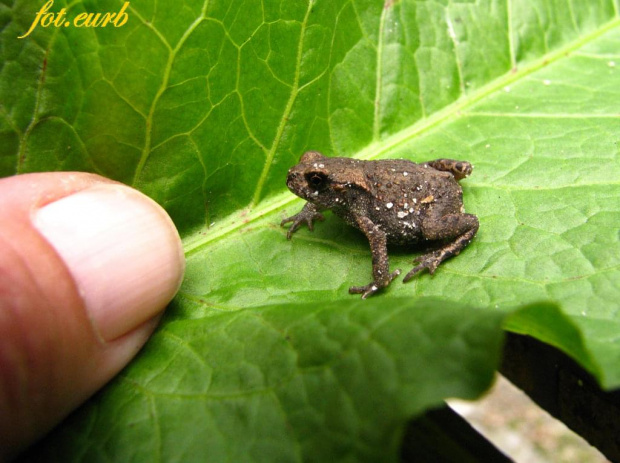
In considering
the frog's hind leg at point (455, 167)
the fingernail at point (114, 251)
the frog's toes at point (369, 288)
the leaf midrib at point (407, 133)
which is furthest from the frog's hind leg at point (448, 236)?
the fingernail at point (114, 251)

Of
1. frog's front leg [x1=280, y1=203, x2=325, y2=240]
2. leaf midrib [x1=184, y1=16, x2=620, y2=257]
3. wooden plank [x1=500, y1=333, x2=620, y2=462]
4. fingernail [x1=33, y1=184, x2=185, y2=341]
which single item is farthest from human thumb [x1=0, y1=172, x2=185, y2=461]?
wooden plank [x1=500, y1=333, x2=620, y2=462]

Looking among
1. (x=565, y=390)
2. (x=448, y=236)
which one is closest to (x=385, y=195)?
(x=448, y=236)

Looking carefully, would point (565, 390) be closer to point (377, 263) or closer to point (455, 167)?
point (377, 263)

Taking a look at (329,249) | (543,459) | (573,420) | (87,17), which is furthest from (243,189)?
(543,459)

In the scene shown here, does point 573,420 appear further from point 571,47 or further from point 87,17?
point 87,17

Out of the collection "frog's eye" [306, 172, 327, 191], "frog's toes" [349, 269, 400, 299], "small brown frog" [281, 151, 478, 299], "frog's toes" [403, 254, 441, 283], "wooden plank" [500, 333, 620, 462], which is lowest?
"wooden plank" [500, 333, 620, 462]

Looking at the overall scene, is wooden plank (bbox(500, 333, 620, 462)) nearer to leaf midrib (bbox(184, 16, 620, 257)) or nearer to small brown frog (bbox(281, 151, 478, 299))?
small brown frog (bbox(281, 151, 478, 299))

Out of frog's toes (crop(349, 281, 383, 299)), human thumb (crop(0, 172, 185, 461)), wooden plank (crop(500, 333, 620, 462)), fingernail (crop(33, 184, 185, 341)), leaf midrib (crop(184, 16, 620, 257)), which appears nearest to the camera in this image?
human thumb (crop(0, 172, 185, 461))
